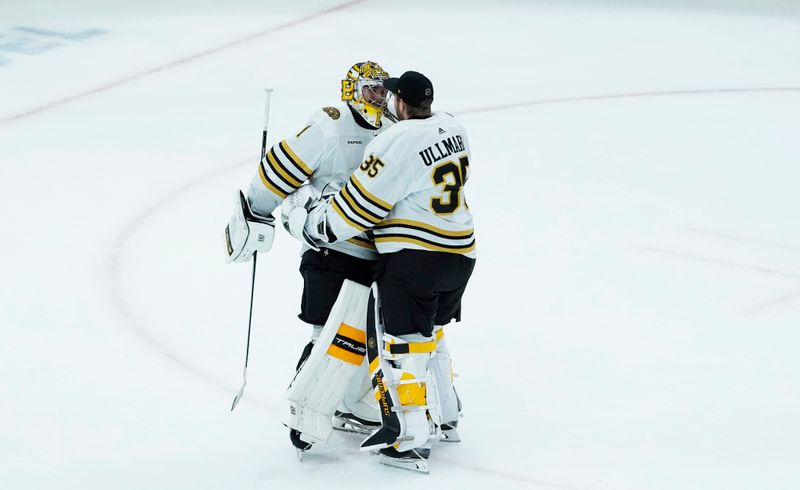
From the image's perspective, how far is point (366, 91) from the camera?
11.3 feet

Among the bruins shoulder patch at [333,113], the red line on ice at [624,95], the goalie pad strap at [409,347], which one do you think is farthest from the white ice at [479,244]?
the bruins shoulder patch at [333,113]

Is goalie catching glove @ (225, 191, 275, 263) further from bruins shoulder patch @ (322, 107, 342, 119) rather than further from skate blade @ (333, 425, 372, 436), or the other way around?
skate blade @ (333, 425, 372, 436)

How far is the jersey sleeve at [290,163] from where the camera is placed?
11.1ft

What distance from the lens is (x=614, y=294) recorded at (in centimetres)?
484

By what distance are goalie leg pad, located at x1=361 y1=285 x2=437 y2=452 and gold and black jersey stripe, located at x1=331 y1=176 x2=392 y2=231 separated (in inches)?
8.6

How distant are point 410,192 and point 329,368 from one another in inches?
21.9

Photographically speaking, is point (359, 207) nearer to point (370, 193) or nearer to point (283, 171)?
point (370, 193)

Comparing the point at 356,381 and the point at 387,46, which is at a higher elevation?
the point at 387,46

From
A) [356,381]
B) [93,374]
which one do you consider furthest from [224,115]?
[356,381]

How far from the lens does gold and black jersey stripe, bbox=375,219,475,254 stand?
10.9ft

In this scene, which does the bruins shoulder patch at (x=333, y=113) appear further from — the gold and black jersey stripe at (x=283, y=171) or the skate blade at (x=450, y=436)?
the skate blade at (x=450, y=436)

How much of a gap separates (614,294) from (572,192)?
120 cm

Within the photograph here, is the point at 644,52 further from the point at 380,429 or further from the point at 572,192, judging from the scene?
the point at 380,429

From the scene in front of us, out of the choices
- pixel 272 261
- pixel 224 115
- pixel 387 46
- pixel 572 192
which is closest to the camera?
pixel 272 261
